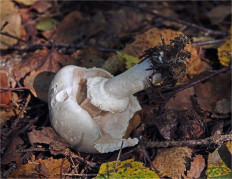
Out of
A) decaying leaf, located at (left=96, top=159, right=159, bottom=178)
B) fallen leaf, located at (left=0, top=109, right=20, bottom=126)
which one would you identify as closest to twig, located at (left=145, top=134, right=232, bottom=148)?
decaying leaf, located at (left=96, top=159, right=159, bottom=178)

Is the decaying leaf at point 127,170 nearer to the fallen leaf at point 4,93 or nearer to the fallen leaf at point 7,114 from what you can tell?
the fallen leaf at point 7,114

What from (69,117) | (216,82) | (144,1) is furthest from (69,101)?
(144,1)

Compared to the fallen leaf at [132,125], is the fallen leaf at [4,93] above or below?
above

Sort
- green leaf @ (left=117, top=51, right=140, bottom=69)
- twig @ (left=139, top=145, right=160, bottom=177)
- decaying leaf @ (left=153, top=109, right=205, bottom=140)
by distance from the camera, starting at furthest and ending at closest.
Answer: green leaf @ (left=117, top=51, right=140, bottom=69) → decaying leaf @ (left=153, top=109, right=205, bottom=140) → twig @ (left=139, top=145, right=160, bottom=177)

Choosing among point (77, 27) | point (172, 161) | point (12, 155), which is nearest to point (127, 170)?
point (172, 161)

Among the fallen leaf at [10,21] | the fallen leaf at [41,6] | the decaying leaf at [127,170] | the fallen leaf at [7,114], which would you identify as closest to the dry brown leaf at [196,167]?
the decaying leaf at [127,170]

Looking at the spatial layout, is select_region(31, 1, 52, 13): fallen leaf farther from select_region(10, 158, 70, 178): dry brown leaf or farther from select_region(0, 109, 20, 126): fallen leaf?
select_region(10, 158, 70, 178): dry brown leaf

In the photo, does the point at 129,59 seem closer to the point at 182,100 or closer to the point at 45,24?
the point at 182,100
